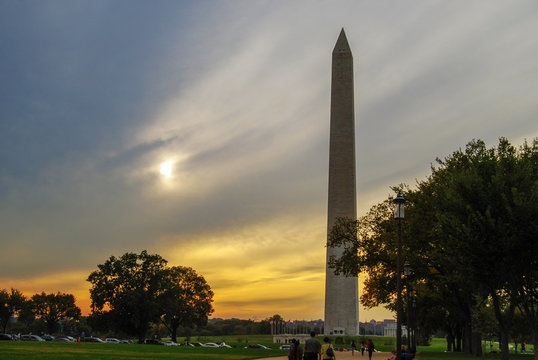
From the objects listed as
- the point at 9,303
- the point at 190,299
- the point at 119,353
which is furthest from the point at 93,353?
the point at 9,303

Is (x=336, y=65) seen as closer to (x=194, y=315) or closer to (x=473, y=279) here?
(x=194, y=315)

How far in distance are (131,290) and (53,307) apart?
127 ft

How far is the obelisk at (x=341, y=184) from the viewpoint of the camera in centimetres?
7506

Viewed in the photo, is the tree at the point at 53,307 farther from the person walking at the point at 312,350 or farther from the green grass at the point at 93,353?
the person walking at the point at 312,350

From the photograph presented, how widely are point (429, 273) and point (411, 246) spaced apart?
2372 millimetres

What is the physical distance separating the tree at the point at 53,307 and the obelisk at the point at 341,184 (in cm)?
5825

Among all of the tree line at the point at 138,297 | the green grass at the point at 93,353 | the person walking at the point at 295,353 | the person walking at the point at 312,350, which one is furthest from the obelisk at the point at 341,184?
the person walking at the point at 312,350

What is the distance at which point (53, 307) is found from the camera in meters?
111

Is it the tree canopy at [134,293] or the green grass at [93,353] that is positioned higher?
the tree canopy at [134,293]

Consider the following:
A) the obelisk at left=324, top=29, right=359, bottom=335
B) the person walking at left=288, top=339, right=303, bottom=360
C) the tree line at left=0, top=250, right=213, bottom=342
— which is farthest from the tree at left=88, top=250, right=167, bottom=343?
the person walking at left=288, top=339, right=303, bottom=360

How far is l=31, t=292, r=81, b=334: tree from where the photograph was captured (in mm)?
110000

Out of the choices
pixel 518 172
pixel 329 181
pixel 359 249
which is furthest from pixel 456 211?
pixel 329 181

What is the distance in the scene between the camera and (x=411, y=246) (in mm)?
40219

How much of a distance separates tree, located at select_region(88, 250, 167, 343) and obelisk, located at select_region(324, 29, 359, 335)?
24.3m
